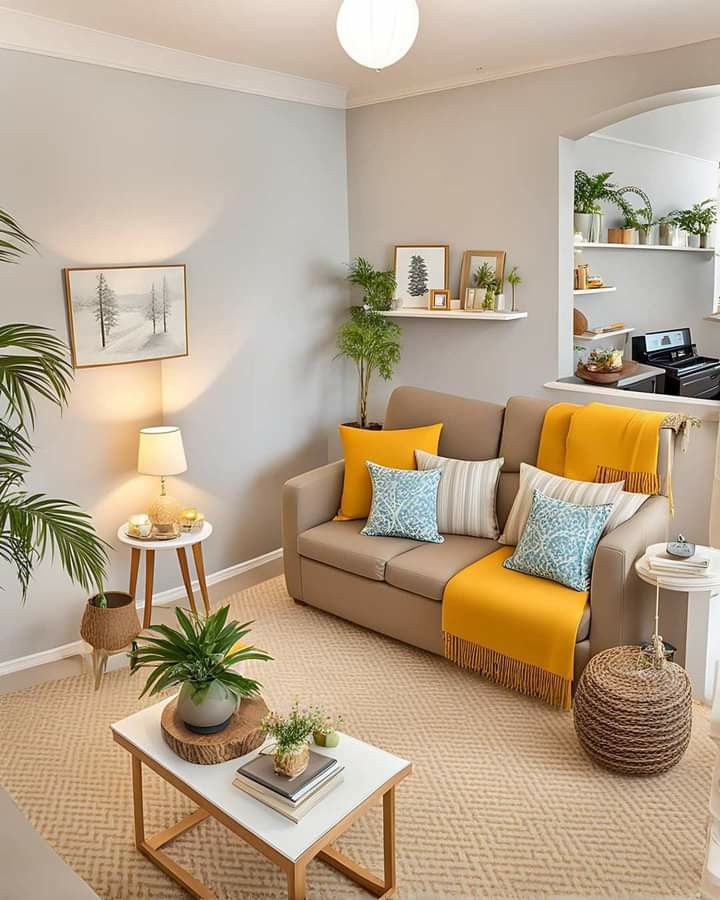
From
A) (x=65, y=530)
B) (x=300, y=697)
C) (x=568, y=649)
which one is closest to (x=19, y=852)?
(x=65, y=530)

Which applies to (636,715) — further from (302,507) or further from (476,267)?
(476,267)

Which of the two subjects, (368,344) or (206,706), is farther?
(368,344)

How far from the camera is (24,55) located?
11.2 feet

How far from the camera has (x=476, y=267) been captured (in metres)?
4.60

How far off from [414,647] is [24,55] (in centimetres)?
294

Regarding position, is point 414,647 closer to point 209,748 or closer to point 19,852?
point 209,748

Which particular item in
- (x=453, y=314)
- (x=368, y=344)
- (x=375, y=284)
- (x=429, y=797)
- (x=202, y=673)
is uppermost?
(x=375, y=284)

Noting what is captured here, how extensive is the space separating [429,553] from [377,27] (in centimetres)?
209

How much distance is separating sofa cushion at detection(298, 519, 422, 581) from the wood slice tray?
4.32ft

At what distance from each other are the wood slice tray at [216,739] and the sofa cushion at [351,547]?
132 cm

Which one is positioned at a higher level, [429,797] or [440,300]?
[440,300]

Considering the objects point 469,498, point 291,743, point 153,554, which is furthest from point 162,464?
point 291,743

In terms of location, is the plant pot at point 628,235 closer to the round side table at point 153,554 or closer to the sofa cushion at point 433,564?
the sofa cushion at point 433,564

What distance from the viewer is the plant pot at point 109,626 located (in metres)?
3.46
